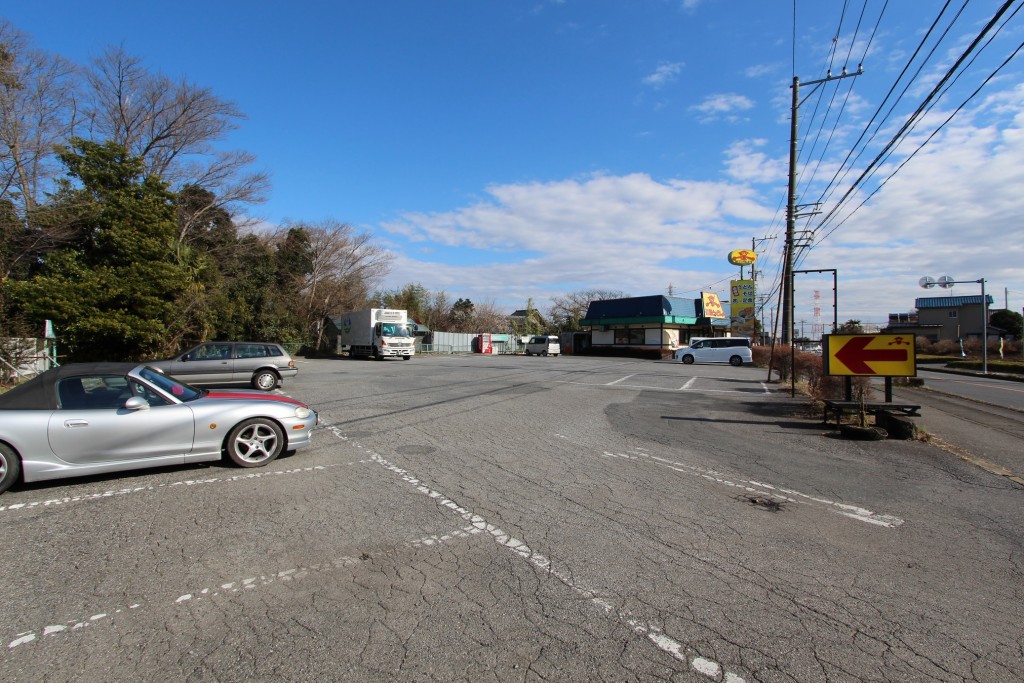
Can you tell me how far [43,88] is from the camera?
2225 cm

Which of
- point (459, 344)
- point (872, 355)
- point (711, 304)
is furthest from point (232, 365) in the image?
point (711, 304)

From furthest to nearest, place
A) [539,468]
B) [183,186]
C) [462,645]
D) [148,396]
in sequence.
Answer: [183,186]
[539,468]
[148,396]
[462,645]

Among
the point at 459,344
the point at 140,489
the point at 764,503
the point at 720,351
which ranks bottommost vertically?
the point at 764,503

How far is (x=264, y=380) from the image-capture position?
578 inches

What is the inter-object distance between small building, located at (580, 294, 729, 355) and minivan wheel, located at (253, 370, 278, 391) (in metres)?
35.5

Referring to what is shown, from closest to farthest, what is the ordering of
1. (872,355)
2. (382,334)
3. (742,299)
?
(872,355), (382,334), (742,299)

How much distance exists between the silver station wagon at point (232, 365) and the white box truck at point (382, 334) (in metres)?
17.4

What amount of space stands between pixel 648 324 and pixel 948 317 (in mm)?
44459

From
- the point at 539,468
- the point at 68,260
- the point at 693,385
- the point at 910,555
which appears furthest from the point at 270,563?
the point at 68,260

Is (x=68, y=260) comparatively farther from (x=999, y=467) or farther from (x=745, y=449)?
(x=999, y=467)

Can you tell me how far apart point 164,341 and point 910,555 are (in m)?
24.9

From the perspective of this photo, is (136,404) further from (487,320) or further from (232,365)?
(487,320)

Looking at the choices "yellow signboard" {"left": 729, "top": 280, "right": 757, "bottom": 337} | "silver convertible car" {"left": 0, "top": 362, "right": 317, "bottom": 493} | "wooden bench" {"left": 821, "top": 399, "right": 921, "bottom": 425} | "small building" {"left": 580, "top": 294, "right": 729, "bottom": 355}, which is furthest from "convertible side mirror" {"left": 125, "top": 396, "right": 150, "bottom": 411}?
"yellow signboard" {"left": 729, "top": 280, "right": 757, "bottom": 337}

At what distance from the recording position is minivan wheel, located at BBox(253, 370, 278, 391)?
14.6m
